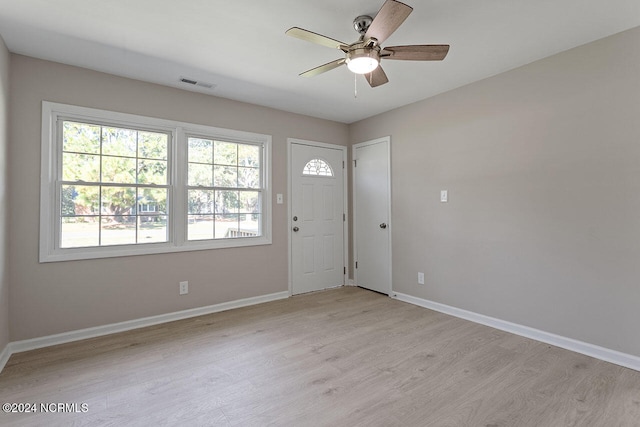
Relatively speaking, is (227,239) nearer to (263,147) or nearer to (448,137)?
(263,147)

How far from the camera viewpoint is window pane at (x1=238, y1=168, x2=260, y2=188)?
12.5ft

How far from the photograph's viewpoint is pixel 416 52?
2.07m

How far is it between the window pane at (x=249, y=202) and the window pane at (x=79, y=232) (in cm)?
148

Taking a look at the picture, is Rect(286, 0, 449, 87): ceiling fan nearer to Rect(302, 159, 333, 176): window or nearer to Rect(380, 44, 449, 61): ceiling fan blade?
Rect(380, 44, 449, 61): ceiling fan blade

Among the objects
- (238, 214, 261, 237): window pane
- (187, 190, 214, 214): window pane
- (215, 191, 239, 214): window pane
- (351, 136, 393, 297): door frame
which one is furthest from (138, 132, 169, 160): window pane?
(351, 136, 393, 297): door frame

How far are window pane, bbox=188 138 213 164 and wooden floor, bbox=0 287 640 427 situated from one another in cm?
180

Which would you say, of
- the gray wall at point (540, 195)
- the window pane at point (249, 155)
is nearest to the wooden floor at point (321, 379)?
the gray wall at point (540, 195)

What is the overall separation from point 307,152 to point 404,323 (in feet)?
8.31

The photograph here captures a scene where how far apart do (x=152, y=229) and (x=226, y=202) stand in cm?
85

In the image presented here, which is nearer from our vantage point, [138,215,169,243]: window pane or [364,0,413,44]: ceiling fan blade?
[364,0,413,44]: ceiling fan blade

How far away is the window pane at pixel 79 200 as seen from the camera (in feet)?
9.19

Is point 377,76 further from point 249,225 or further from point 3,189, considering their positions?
point 3,189

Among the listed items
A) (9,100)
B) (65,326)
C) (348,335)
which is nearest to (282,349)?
(348,335)

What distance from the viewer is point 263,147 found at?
13.1 ft
